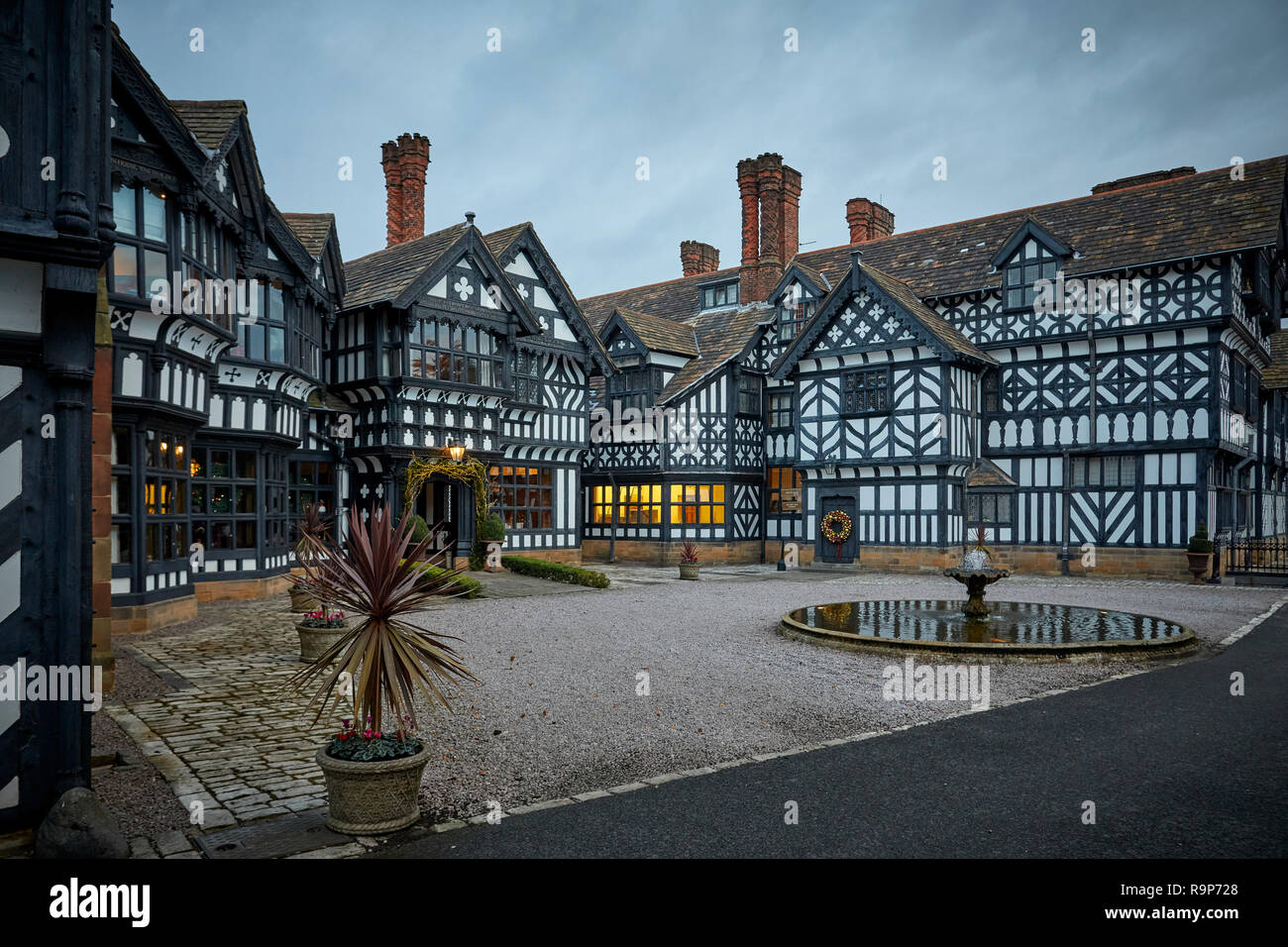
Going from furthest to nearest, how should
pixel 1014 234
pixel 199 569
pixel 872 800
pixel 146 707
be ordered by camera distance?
1. pixel 1014 234
2. pixel 199 569
3. pixel 146 707
4. pixel 872 800

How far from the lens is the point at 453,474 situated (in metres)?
24.4

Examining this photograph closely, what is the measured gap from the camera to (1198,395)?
24.2m

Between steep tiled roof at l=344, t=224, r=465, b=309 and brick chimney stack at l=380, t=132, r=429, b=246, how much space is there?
293 centimetres

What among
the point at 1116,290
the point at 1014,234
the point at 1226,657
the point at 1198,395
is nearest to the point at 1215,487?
the point at 1198,395

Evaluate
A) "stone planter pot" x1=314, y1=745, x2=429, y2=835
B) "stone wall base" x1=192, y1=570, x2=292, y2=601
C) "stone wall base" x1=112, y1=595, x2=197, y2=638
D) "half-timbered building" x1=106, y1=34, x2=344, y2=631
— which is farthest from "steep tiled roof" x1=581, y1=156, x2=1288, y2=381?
"stone planter pot" x1=314, y1=745, x2=429, y2=835

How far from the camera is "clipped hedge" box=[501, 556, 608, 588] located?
21844 millimetres

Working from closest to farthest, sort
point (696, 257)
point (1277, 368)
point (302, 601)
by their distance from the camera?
point (302, 601) < point (1277, 368) < point (696, 257)

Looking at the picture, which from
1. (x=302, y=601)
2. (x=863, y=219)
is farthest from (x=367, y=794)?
(x=863, y=219)

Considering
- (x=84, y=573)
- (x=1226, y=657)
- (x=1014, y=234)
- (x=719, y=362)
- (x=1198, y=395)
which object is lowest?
(x=1226, y=657)

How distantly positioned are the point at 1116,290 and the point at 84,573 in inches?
1077

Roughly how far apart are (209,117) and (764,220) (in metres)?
22.6

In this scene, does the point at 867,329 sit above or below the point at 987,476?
above

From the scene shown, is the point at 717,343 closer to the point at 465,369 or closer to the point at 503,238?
the point at 503,238
